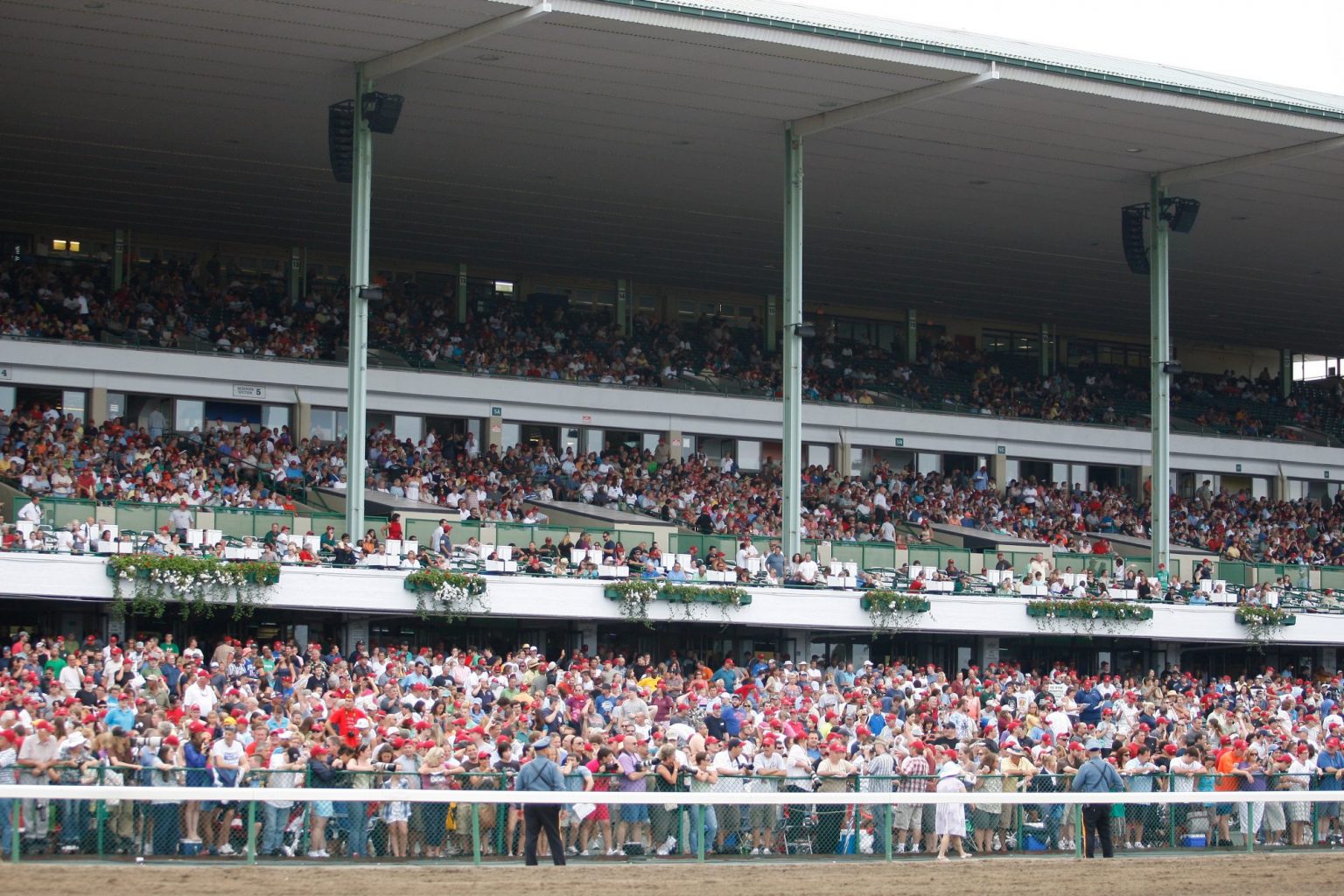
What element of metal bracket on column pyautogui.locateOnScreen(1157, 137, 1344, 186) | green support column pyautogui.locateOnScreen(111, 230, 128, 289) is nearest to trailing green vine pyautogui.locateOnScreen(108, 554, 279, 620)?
green support column pyautogui.locateOnScreen(111, 230, 128, 289)

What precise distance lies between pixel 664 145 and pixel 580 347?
34.1 ft

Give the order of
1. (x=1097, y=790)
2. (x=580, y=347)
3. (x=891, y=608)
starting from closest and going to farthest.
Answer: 1. (x=1097, y=790)
2. (x=891, y=608)
3. (x=580, y=347)

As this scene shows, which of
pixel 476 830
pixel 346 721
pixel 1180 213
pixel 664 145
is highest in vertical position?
pixel 664 145

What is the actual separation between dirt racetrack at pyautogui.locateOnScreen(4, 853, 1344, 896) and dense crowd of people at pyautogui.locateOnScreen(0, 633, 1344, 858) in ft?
1.09

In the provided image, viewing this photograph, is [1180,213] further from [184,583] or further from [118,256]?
[118,256]

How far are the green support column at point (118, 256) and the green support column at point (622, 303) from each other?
1288 centimetres

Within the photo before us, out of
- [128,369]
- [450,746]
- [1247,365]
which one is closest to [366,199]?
[128,369]

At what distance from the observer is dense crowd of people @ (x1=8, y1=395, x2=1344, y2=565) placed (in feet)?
107

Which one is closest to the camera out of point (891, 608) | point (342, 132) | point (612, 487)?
point (342, 132)

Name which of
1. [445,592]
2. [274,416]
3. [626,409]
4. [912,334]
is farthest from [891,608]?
[912,334]

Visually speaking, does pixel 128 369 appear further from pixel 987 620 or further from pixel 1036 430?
pixel 1036 430

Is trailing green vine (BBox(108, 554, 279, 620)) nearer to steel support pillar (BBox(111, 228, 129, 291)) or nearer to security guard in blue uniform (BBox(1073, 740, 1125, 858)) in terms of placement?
security guard in blue uniform (BBox(1073, 740, 1125, 858))

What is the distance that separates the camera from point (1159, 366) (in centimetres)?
3788

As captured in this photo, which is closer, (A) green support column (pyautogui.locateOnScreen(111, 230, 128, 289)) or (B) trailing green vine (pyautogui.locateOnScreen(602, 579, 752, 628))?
(B) trailing green vine (pyautogui.locateOnScreen(602, 579, 752, 628))
